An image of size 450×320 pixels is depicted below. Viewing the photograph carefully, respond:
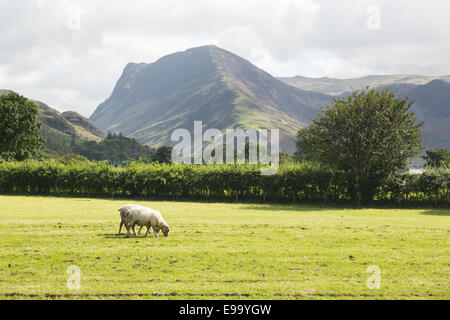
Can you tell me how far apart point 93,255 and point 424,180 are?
3673 centimetres

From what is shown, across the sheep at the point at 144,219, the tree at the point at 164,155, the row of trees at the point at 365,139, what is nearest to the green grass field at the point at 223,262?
the sheep at the point at 144,219

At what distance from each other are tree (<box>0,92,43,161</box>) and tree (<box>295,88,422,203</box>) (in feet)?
174

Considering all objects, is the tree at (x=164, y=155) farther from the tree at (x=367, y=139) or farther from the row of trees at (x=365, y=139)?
the tree at (x=367, y=139)

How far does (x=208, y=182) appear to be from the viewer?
1850 inches

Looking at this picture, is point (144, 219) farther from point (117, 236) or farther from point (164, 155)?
point (164, 155)

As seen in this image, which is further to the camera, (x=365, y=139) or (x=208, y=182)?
(x=208, y=182)

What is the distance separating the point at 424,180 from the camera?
40.7 metres

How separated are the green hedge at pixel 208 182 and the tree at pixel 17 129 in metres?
19.3

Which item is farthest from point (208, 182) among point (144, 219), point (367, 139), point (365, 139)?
point (144, 219)

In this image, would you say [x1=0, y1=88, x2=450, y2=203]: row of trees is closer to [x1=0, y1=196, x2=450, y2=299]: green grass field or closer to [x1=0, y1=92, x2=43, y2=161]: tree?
[x1=0, y1=196, x2=450, y2=299]: green grass field

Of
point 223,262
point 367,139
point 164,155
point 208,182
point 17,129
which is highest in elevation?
A: point 17,129

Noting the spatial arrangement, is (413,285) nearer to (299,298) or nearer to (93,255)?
(299,298)

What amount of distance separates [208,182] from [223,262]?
33.7 metres
